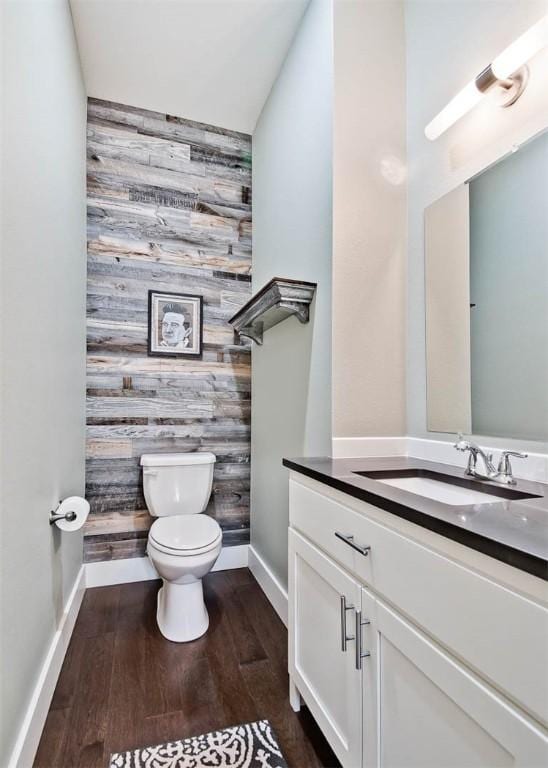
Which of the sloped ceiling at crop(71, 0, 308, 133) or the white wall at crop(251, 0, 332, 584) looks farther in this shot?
the sloped ceiling at crop(71, 0, 308, 133)

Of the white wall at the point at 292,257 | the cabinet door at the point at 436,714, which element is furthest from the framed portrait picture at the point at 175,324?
the cabinet door at the point at 436,714

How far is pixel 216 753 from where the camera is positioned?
3.99ft

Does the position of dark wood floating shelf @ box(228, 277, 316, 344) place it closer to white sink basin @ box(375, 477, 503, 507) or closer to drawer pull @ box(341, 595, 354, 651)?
white sink basin @ box(375, 477, 503, 507)

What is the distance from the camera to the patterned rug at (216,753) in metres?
1.18

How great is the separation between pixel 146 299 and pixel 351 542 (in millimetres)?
1931

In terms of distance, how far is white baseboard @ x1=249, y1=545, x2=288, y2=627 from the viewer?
192 centimetres

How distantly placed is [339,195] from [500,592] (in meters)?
1.46

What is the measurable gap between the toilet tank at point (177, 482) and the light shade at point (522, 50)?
2.06 metres

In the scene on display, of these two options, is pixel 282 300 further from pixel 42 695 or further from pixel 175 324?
pixel 42 695

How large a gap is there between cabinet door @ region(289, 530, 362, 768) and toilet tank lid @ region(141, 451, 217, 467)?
102cm

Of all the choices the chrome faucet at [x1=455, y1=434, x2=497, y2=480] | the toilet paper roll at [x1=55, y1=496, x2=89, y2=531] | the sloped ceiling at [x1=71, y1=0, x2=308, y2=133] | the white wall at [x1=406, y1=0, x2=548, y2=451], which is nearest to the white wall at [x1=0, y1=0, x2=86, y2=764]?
the toilet paper roll at [x1=55, y1=496, x2=89, y2=531]

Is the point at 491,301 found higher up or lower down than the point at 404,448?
higher up

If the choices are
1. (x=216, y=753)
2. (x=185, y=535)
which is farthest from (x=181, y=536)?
(x=216, y=753)

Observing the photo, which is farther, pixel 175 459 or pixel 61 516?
pixel 175 459
